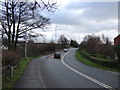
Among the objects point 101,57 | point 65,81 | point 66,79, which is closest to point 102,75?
point 66,79

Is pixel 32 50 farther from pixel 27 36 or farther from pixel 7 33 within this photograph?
pixel 7 33

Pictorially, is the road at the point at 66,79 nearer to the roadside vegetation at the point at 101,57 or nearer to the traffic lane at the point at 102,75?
the traffic lane at the point at 102,75

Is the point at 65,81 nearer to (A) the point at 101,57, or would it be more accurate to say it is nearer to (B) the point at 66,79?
(B) the point at 66,79

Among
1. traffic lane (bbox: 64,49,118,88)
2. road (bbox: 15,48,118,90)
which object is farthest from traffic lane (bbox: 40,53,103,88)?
traffic lane (bbox: 64,49,118,88)

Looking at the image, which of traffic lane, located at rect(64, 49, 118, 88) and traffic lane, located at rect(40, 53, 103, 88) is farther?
traffic lane, located at rect(64, 49, 118, 88)

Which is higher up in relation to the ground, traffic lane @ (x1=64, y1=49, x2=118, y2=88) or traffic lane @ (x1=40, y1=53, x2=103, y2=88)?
traffic lane @ (x1=40, y1=53, x2=103, y2=88)

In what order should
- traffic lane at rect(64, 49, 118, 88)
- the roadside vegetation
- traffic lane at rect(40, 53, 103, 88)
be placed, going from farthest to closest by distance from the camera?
the roadside vegetation, traffic lane at rect(64, 49, 118, 88), traffic lane at rect(40, 53, 103, 88)

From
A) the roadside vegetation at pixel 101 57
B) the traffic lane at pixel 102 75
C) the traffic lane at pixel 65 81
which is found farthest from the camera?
the roadside vegetation at pixel 101 57

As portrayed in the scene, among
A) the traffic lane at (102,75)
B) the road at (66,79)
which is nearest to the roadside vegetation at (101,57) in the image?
the traffic lane at (102,75)

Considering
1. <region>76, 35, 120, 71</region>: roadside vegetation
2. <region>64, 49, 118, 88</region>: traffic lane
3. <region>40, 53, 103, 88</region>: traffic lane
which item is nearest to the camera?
<region>40, 53, 103, 88</region>: traffic lane

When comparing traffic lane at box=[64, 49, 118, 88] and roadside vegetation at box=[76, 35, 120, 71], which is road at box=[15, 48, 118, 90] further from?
roadside vegetation at box=[76, 35, 120, 71]

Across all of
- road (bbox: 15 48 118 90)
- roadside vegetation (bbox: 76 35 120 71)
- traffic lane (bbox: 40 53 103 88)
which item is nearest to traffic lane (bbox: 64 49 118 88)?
road (bbox: 15 48 118 90)

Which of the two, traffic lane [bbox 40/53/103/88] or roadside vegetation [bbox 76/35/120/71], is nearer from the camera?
traffic lane [bbox 40/53/103/88]

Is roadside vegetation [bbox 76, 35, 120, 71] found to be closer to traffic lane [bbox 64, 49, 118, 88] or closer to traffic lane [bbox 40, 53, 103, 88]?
traffic lane [bbox 64, 49, 118, 88]
